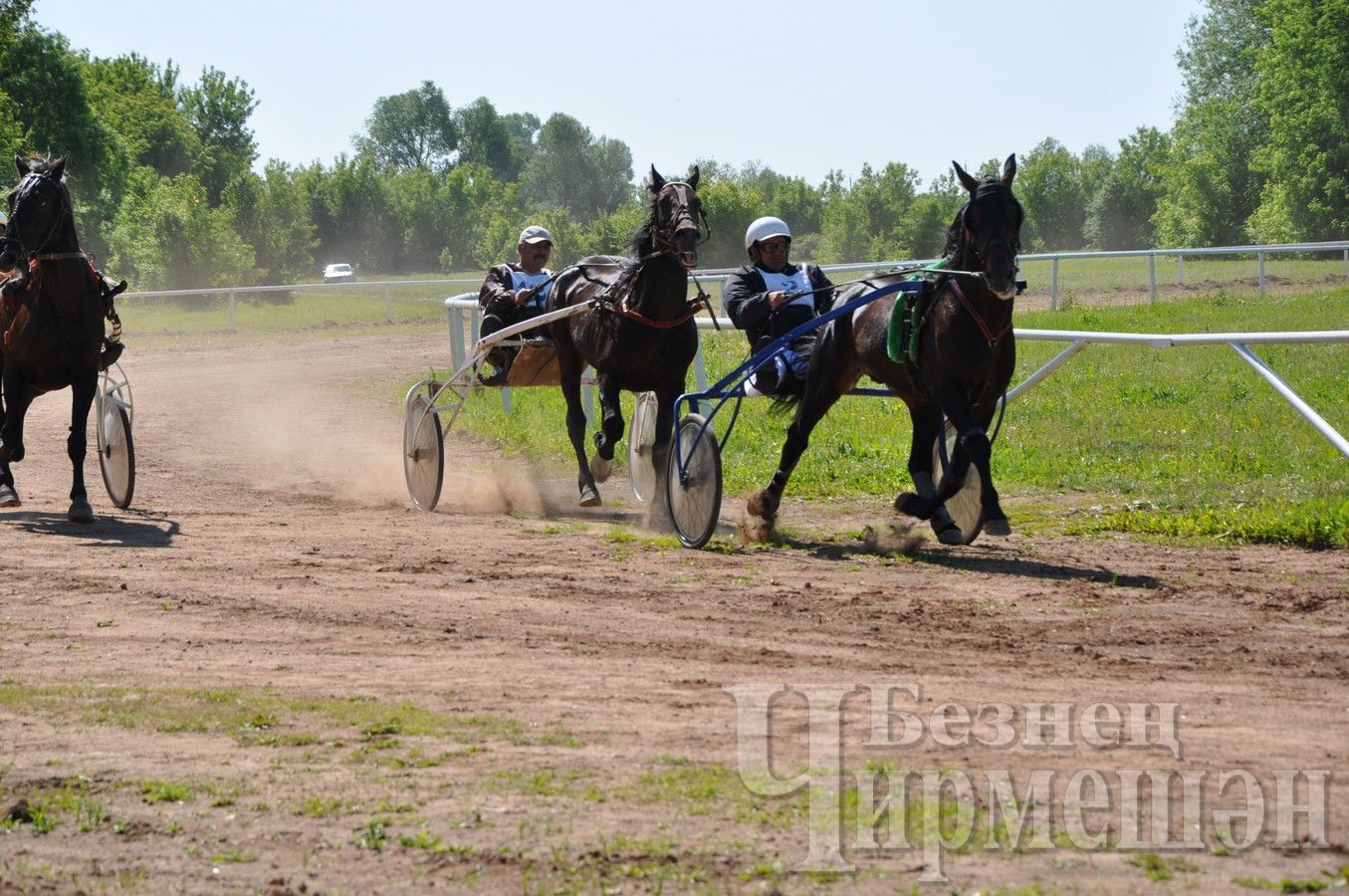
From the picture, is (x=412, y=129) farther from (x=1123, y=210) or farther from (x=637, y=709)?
(x=637, y=709)

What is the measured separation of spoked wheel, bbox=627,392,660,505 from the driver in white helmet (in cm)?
130

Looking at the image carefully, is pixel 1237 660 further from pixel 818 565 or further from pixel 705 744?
pixel 818 565

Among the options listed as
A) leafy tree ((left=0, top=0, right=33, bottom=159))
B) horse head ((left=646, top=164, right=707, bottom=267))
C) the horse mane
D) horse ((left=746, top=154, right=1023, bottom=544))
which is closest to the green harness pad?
horse ((left=746, top=154, right=1023, bottom=544))

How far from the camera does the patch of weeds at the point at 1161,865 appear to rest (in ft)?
11.5

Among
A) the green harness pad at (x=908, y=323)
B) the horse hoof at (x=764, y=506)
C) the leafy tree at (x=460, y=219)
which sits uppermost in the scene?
the leafy tree at (x=460, y=219)

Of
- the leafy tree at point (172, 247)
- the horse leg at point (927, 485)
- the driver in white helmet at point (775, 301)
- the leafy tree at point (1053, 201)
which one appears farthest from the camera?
the leafy tree at point (1053, 201)

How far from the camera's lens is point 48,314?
10070 millimetres

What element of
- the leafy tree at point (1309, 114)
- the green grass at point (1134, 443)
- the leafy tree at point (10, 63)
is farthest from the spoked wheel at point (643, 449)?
the leafy tree at point (1309, 114)

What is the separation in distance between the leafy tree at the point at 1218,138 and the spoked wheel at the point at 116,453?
4933 cm

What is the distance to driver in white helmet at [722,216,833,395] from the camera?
30.8 feet

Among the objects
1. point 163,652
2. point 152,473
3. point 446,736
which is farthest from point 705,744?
point 152,473

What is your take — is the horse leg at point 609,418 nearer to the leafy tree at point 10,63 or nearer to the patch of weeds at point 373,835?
the patch of weeds at point 373,835

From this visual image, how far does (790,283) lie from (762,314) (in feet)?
1.52

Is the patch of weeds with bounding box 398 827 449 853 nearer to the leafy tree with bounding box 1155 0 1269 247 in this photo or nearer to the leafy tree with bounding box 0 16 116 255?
the leafy tree with bounding box 0 16 116 255
